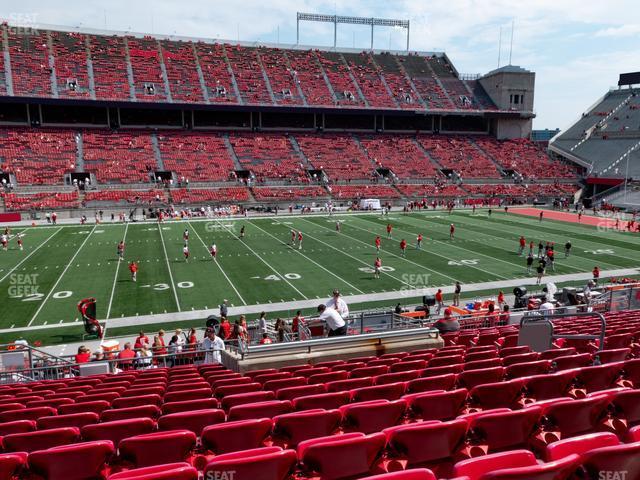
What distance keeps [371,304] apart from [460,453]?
16775 mm

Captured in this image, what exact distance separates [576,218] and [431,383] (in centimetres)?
4795

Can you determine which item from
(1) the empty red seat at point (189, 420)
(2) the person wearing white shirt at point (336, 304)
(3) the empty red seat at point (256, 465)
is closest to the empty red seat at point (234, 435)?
(1) the empty red seat at point (189, 420)

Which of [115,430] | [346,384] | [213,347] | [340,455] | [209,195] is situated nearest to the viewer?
[340,455]

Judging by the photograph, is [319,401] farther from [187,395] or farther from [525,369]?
[525,369]

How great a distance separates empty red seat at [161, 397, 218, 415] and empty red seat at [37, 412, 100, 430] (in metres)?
0.68

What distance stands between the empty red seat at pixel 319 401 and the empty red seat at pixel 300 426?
69 centimetres

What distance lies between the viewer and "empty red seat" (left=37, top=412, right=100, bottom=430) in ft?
16.0

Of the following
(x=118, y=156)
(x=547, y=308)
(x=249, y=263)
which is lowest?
(x=249, y=263)

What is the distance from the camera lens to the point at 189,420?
4.48 metres

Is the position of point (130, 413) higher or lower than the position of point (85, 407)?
higher

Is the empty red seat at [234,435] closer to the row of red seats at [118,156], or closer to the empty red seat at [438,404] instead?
the empty red seat at [438,404]

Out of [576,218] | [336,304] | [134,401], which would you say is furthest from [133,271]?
[576,218]

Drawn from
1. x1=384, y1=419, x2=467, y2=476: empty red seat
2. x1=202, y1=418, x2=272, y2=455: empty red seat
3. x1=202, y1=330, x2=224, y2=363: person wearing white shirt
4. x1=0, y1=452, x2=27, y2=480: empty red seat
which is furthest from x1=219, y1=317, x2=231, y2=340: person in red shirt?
x1=384, y1=419, x2=467, y2=476: empty red seat

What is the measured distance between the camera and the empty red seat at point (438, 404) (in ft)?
15.1
